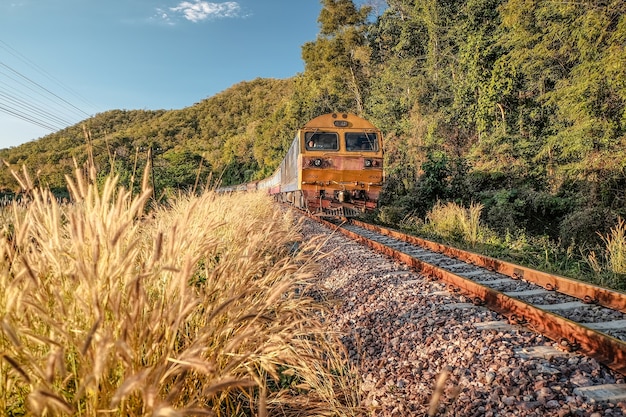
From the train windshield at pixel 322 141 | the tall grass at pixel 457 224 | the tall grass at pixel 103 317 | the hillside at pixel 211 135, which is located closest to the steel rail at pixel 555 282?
the tall grass at pixel 457 224

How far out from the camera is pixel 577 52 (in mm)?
12727

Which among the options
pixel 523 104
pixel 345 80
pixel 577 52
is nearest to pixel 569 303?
pixel 577 52

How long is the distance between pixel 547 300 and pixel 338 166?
863 centimetres

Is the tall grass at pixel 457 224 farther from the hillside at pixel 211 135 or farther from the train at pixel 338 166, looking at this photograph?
the hillside at pixel 211 135

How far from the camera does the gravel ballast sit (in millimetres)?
2230

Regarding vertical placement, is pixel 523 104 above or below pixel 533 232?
above

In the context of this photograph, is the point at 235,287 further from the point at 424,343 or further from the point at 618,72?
the point at 618,72

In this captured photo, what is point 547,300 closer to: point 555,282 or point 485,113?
point 555,282

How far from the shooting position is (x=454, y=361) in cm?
279

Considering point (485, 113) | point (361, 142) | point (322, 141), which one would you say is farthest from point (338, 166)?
point (485, 113)

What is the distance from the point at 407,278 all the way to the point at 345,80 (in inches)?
1229

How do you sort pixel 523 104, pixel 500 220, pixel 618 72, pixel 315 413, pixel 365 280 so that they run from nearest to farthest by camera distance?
pixel 315 413
pixel 365 280
pixel 618 72
pixel 500 220
pixel 523 104

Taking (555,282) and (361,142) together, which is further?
(361,142)

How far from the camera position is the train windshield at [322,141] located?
12.4 meters
